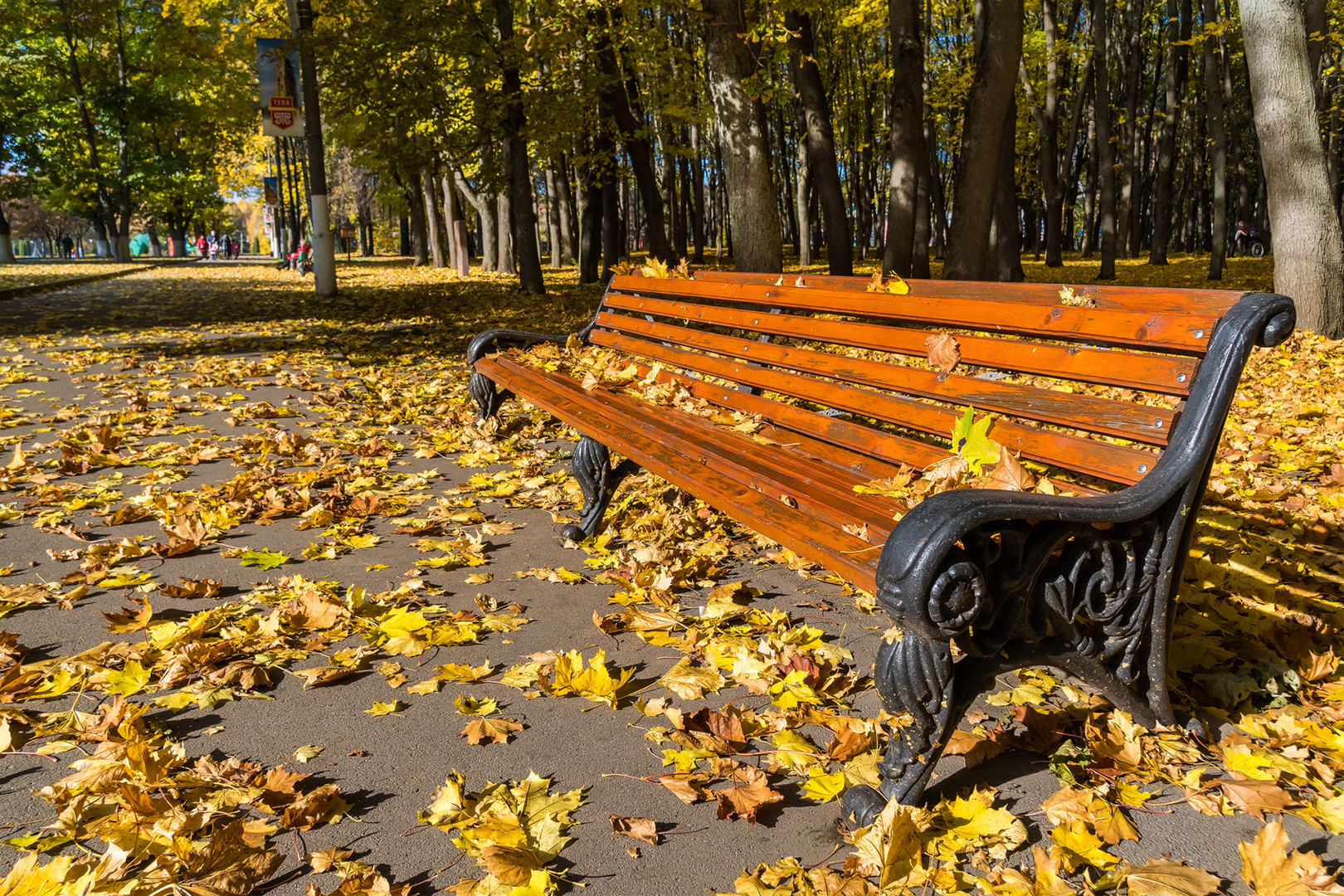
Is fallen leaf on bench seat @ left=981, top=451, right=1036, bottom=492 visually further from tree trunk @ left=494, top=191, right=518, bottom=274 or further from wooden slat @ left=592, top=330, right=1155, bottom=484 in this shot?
tree trunk @ left=494, top=191, right=518, bottom=274

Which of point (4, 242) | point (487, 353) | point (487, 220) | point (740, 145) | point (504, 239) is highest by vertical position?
point (4, 242)

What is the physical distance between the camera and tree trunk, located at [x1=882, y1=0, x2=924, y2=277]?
11.1 metres

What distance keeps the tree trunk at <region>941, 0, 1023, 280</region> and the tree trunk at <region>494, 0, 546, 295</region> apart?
786cm

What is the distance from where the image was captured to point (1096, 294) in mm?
2311

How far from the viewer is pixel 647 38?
38.2 feet

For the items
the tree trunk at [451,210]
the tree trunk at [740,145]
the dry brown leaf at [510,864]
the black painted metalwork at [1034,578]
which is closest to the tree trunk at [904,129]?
the tree trunk at [740,145]

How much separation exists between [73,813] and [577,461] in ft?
7.17

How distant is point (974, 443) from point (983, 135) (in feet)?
23.7

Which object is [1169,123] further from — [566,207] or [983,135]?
[983,135]

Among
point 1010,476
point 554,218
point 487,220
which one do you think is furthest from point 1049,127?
point 1010,476

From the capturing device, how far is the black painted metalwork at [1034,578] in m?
1.75

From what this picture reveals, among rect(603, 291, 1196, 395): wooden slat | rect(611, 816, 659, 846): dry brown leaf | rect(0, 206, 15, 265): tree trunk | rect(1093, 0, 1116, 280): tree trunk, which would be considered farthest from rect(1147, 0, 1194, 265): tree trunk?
rect(0, 206, 15, 265): tree trunk

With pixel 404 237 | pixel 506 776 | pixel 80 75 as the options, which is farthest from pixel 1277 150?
pixel 404 237

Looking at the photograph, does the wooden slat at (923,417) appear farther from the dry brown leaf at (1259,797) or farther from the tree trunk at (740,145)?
the tree trunk at (740,145)
